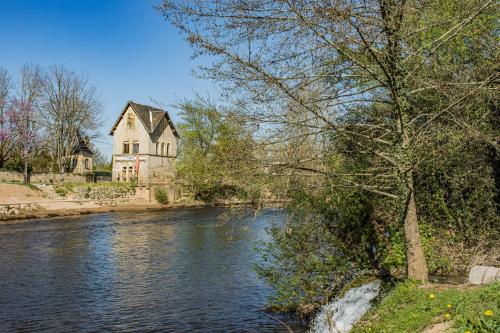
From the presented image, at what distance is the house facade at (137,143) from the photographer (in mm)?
55875

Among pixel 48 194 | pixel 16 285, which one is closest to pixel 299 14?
pixel 16 285

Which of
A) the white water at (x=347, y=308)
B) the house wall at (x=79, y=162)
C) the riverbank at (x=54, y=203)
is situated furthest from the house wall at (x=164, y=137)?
the white water at (x=347, y=308)

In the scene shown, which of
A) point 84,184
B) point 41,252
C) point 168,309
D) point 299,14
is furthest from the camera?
point 84,184

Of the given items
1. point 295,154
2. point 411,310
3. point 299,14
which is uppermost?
point 299,14

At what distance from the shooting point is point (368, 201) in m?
10.9

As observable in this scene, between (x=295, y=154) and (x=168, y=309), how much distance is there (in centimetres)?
593

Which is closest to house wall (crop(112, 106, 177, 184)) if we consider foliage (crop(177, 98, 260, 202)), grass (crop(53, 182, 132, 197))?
grass (crop(53, 182, 132, 197))

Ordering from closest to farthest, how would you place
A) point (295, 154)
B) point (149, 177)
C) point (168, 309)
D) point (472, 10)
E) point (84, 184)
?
point (472, 10) → point (295, 154) → point (168, 309) → point (84, 184) → point (149, 177)

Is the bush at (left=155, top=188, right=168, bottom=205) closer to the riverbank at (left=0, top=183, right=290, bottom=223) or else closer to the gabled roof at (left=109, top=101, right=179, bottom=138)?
the riverbank at (left=0, top=183, right=290, bottom=223)

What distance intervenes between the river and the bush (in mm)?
23052

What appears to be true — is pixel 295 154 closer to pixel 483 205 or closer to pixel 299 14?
pixel 299 14

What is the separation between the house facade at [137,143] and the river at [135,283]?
30409 millimetres

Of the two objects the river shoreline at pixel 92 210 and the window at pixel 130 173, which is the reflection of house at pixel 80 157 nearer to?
the window at pixel 130 173

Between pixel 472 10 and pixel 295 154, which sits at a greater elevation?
pixel 472 10
